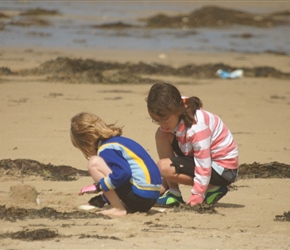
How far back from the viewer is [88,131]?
20.6 feet

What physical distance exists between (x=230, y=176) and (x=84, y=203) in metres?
1.12

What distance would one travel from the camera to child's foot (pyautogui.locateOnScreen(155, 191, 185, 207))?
6.80 m

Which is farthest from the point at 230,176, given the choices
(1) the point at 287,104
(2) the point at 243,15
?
(2) the point at 243,15

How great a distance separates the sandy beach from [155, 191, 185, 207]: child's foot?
127 mm

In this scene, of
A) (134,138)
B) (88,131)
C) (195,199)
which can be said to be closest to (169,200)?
(195,199)

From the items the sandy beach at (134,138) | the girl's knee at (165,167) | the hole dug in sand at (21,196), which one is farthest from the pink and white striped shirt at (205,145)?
the hole dug in sand at (21,196)

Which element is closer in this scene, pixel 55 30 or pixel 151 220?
pixel 151 220

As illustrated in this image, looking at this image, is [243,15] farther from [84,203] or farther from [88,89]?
[84,203]

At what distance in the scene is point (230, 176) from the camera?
22.2 ft

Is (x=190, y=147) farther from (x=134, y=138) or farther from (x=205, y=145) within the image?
(x=134, y=138)

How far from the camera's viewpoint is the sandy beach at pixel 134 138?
19.2 ft

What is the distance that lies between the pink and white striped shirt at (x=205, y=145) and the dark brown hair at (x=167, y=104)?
0.20 ft

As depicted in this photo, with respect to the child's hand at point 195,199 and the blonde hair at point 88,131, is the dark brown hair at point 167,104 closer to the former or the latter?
the blonde hair at point 88,131

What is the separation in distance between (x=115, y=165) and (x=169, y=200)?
71 cm
